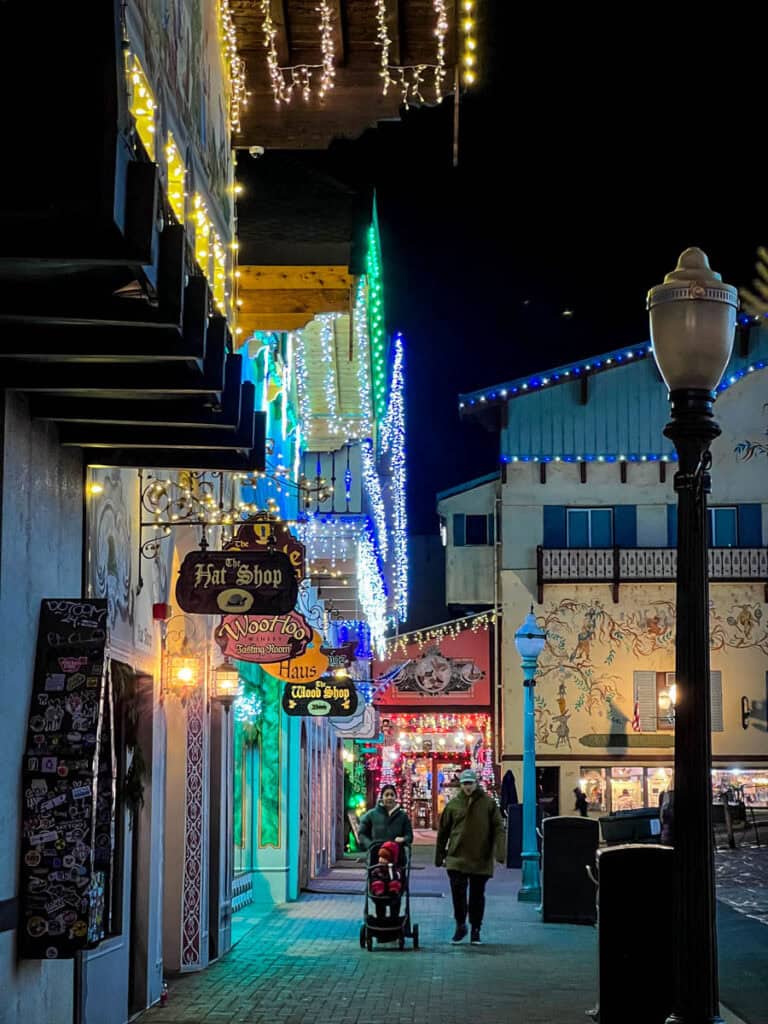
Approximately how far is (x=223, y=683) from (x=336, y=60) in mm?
6419

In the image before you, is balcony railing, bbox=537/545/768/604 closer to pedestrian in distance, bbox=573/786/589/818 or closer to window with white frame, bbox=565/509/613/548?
window with white frame, bbox=565/509/613/548

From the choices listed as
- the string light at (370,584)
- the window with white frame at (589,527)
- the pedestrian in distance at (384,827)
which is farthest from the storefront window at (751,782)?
the pedestrian in distance at (384,827)

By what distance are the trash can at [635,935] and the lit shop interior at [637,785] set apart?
30972 mm

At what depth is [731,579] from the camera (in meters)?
40.6

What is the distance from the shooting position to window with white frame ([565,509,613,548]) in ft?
137

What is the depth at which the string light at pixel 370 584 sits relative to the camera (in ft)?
81.6

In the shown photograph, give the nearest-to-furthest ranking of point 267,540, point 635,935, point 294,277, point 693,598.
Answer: point 693,598
point 635,935
point 267,540
point 294,277

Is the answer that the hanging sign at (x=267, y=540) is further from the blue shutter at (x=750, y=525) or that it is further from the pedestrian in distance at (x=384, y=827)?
the blue shutter at (x=750, y=525)

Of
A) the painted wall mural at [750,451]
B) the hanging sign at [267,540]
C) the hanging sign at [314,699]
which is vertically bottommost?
the hanging sign at [314,699]

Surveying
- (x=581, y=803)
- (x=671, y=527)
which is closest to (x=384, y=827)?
(x=581, y=803)

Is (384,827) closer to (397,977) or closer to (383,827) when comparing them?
(383,827)

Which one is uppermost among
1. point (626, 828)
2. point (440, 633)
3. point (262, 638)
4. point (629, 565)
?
point (629, 565)

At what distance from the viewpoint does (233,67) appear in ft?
46.2

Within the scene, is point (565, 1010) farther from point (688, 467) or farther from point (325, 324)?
point (325, 324)
